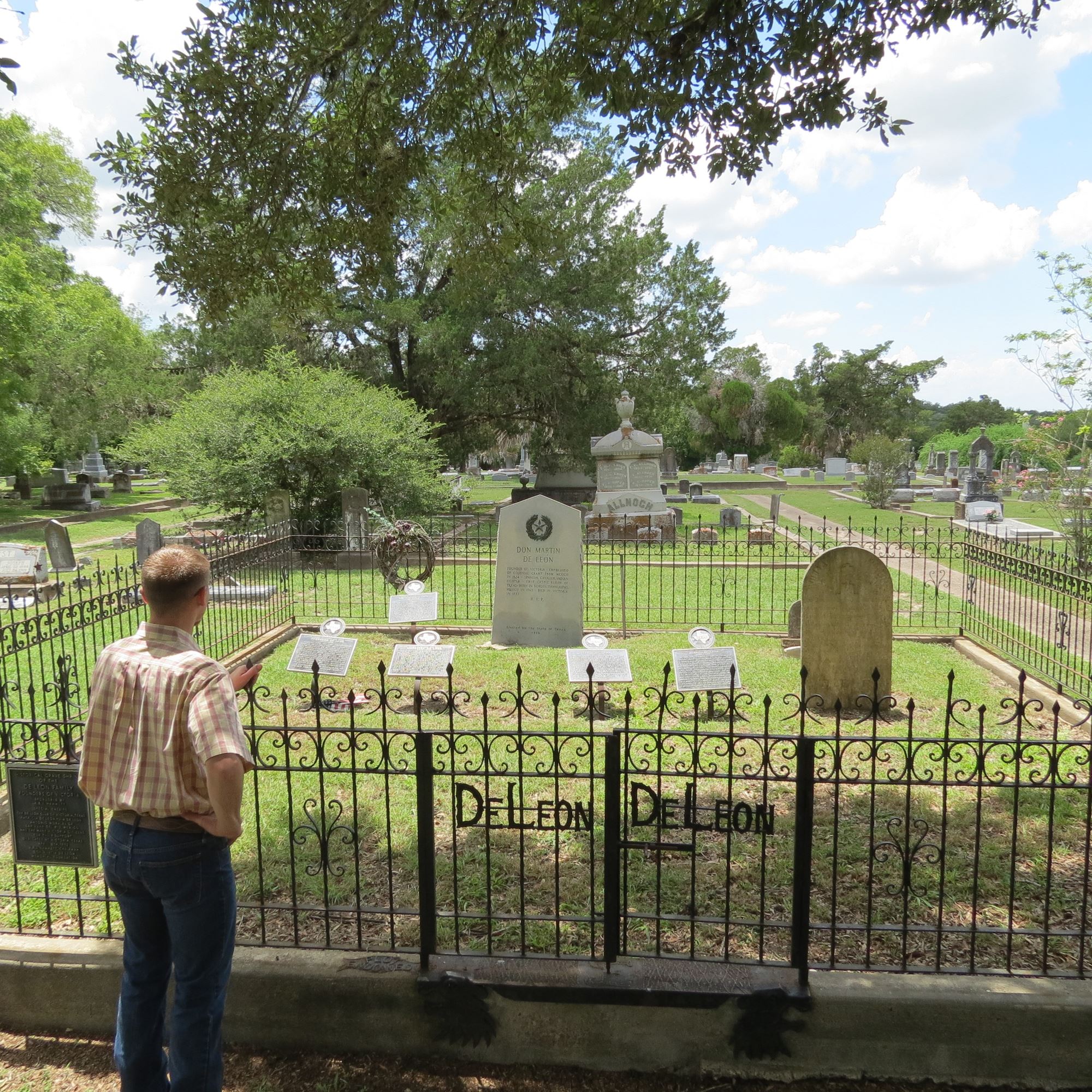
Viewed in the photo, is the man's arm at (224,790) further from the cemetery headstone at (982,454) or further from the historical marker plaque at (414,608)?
the cemetery headstone at (982,454)

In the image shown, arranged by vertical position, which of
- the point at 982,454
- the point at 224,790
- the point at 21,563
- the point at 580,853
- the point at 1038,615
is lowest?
the point at 580,853

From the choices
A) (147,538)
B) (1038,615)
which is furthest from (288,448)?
(1038,615)

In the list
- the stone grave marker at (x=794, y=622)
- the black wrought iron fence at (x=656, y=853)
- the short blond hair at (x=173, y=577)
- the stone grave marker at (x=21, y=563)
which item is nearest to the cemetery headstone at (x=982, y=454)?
the stone grave marker at (x=794, y=622)

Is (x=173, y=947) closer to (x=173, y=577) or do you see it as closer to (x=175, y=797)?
(x=175, y=797)

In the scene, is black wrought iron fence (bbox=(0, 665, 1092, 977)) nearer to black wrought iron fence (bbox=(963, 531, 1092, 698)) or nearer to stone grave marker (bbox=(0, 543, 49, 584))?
black wrought iron fence (bbox=(963, 531, 1092, 698))

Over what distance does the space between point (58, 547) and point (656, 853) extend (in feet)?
48.6

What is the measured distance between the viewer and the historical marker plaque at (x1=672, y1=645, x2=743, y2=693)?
6.81 metres

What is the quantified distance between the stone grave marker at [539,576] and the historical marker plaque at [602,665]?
2.32 meters

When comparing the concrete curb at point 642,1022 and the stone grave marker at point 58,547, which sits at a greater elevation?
the stone grave marker at point 58,547

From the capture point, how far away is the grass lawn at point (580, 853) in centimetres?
376

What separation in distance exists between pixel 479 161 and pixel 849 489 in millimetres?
34774

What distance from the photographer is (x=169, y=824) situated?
2596 millimetres

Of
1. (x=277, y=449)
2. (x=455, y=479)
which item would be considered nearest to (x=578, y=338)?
(x=455, y=479)

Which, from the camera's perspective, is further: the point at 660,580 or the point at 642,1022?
the point at 660,580
